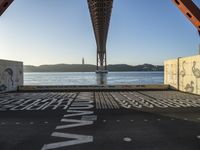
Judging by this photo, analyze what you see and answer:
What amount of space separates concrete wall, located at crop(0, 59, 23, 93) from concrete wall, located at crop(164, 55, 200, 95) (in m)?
19.4

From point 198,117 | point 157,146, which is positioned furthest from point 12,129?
point 198,117

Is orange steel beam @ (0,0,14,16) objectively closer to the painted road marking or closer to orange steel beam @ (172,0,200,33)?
the painted road marking

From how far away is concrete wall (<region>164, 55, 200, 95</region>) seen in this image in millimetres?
22820

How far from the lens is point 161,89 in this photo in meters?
27.6

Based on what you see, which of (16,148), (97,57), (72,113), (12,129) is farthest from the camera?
(97,57)

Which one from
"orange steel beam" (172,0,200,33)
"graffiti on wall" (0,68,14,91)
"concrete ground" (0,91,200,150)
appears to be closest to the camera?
"concrete ground" (0,91,200,150)

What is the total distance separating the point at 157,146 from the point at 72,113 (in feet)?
20.1

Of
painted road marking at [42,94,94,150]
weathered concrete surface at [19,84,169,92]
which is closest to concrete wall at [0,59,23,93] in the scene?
weathered concrete surface at [19,84,169,92]

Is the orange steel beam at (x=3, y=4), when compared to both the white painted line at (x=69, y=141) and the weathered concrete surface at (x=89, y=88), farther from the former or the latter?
the weathered concrete surface at (x=89, y=88)

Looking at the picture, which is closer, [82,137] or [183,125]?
[82,137]

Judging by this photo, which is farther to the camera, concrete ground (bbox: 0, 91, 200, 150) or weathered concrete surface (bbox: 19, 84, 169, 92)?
weathered concrete surface (bbox: 19, 84, 169, 92)

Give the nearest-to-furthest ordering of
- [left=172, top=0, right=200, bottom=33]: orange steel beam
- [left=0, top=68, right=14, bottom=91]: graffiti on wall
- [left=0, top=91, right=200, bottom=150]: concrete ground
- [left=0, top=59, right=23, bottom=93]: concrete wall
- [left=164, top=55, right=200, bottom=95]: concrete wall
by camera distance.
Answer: [left=0, top=91, right=200, bottom=150]: concrete ground
[left=172, top=0, right=200, bottom=33]: orange steel beam
[left=164, top=55, right=200, bottom=95]: concrete wall
[left=0, top=68, right=14, bottom=91]: graffiti on wall
[left=0, top=59, right=23, bottom=93]: concrete wall

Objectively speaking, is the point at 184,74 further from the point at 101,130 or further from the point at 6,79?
the point at 6,79

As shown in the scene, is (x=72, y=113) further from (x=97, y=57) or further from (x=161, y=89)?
(x=97, y=57)
